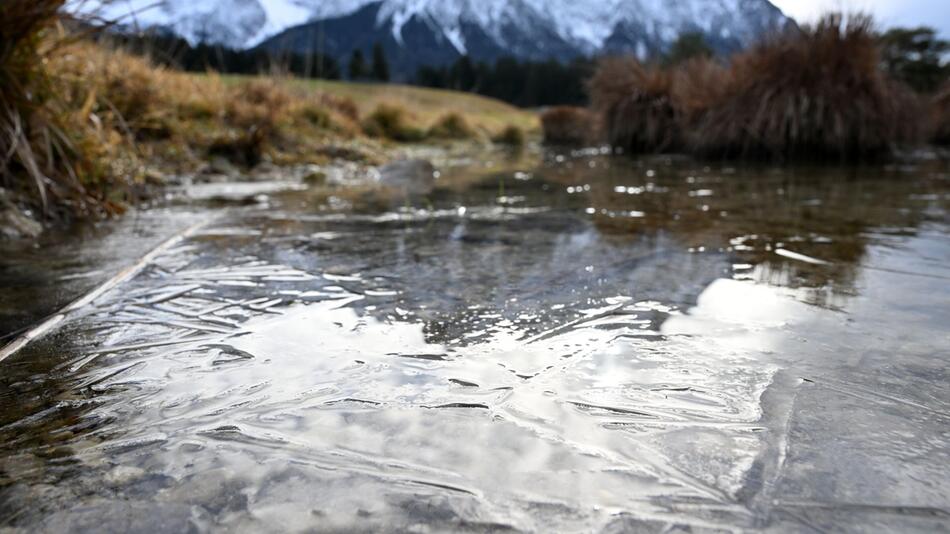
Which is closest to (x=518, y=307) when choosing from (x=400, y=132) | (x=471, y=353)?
(x=471, y=353)

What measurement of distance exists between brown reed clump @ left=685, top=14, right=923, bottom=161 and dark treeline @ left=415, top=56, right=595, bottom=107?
154 ft

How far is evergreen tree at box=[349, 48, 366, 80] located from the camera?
156ft

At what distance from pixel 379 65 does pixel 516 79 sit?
13289mm

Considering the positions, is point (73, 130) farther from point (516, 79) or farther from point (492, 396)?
point (516, 79)

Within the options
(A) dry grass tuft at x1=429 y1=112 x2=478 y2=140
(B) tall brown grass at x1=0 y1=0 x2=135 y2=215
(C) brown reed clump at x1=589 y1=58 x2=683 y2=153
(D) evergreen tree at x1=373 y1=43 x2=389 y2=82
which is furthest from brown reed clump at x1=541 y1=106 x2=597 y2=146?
(D) evergreen tree at x1=373 y1=43 x2=389 y2=82

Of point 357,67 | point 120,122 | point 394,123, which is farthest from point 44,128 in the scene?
point 357,67

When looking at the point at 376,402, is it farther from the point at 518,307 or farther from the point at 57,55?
the point at 57,55

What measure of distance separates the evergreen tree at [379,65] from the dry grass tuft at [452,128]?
35.2 meters

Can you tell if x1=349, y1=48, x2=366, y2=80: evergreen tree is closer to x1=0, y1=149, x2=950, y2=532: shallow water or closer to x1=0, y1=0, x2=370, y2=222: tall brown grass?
x1=0, y1=0, x2=370, y2=222: tall brown grass

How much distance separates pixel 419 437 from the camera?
0.84m

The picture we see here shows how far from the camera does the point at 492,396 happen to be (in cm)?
96

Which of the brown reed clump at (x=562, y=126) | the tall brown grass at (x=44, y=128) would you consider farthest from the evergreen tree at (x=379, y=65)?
the tall brown grass at (x=44, y=128)

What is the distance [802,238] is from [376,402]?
191cm

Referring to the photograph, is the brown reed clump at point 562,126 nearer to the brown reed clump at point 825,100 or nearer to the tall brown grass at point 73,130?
the brown reed clump at point 825,100
